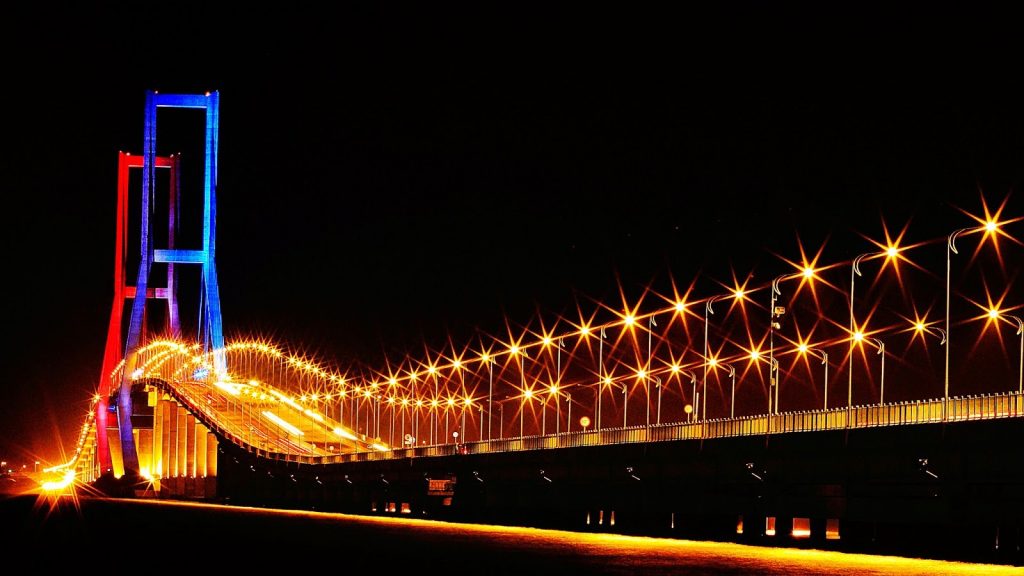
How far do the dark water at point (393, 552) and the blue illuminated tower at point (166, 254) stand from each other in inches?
2304

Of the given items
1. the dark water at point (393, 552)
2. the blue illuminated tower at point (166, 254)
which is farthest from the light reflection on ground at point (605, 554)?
the blue illuminated tower at point (166, 254)

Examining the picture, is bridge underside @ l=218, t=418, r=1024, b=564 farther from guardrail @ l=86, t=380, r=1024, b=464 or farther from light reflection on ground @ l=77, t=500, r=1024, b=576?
light reflection on ground @ l=77, t=500, r=1024, b=576

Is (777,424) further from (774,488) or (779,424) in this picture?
(774,488)

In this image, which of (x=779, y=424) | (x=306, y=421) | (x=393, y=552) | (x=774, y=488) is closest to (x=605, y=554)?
(x=393, y=552)

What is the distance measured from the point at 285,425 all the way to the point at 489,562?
84.4m

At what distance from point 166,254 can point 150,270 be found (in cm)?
209

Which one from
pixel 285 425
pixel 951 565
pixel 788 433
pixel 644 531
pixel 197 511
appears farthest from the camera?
pixel 285 425

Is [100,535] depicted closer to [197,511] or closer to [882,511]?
[882,511]

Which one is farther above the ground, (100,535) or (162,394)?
(162,394)

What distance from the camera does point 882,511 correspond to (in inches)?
2168

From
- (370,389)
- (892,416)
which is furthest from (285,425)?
(892,416)

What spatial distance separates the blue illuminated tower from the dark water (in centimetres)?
5853

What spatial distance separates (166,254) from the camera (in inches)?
5527

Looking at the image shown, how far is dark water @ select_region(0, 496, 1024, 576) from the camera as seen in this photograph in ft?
144
